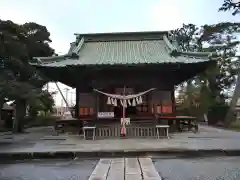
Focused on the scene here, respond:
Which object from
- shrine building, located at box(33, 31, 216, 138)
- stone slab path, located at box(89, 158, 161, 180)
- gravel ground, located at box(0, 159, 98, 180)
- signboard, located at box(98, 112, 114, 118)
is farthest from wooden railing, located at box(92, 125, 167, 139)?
stone slab path, located at box(89, 158, 161, 180)

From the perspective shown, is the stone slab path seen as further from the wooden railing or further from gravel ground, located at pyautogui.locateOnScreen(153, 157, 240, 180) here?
the wooden railing

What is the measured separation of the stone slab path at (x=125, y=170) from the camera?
579cm

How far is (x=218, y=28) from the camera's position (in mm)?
29312

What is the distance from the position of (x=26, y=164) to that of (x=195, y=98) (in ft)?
114

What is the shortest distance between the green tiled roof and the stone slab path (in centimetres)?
804

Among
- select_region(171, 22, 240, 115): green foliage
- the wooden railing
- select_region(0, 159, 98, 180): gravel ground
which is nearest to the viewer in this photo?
select_region(0, 159, 98, 180): gravel ground

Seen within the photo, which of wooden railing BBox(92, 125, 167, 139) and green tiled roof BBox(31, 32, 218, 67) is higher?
green tiled roof BBox(31, 32, 218, 67)

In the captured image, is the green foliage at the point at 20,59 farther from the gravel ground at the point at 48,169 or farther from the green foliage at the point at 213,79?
the green foliage at the point at 213,79

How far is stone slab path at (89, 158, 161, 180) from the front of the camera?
5.79 metres

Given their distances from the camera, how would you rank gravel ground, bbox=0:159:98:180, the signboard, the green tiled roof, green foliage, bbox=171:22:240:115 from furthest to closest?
green foliage, bbox=171:22:240:115 → the green tiled roof → the signboard → gravel ground, bbox=0:159:98:180

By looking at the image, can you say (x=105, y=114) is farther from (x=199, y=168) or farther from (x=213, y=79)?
(x=213, y=79)

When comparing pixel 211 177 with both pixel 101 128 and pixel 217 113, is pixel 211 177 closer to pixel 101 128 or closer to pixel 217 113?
pixel 101 128

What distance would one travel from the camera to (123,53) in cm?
1795

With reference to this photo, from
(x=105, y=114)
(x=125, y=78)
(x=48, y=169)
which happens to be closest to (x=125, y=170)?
(x=48, y=169)
